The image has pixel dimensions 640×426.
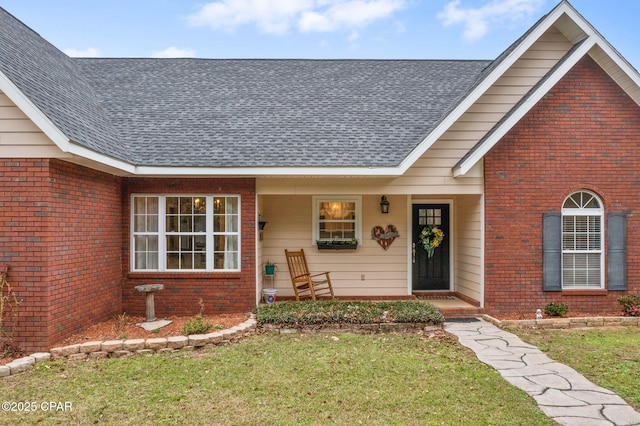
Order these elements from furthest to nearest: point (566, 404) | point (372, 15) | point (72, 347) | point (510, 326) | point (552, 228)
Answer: point (372, 15), point (552, 228), point (510, 326), point (72, 347), point (566, 404)

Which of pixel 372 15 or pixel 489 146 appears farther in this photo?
pixel 372 15

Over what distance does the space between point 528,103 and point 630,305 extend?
4.25 metres

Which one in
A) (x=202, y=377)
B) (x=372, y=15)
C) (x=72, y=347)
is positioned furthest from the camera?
(x=372, y=15)

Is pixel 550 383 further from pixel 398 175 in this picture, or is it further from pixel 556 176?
pixel 556 176

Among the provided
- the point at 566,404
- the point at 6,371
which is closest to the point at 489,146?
the point at 566,404

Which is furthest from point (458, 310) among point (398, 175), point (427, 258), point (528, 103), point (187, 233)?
point (187, 233)

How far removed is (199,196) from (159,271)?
1.67 meters

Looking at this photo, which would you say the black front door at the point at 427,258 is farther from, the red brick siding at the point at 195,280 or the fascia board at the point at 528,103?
the red brick siding at the point at 195,280

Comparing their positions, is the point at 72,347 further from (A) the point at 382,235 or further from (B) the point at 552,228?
(B) the point at 552,228

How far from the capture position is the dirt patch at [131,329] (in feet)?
20.9

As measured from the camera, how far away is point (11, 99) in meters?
5.56

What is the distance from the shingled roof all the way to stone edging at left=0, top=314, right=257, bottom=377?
294 cm

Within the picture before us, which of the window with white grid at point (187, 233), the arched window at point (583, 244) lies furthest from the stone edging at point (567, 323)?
the window with white grid at point (187, 233)

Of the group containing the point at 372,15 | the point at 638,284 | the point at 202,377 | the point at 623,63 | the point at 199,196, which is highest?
the point at 372,15
